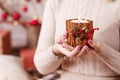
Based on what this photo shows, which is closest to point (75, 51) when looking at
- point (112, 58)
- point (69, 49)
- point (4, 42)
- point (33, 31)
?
point (69, 49)

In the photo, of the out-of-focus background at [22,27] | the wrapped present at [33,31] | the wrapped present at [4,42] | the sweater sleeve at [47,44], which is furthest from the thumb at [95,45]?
the wrapped present at [33,31]

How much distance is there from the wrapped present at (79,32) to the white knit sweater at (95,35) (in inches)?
5.1

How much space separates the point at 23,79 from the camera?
1.37 meters

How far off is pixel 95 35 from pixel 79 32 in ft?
0.62

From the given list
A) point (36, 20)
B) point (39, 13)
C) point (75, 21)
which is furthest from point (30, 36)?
point (75, 21)

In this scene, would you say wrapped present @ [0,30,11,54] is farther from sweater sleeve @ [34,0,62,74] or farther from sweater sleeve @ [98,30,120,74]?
sweater sleeve @ [98,30,120,74]

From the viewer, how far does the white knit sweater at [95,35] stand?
1.08 m

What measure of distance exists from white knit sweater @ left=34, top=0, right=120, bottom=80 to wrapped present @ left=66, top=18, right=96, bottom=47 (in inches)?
5.1

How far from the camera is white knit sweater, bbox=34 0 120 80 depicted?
3.53ft

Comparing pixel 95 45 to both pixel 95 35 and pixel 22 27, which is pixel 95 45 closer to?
pixel 95 35

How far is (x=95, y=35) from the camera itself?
1.10 metres

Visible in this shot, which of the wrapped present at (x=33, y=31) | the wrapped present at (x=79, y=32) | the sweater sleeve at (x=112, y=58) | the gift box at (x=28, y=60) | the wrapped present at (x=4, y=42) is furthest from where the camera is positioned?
the wrapped present at (x=33, y=31)

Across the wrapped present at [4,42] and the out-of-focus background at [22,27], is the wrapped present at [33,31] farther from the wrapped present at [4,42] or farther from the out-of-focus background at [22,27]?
the wrapped present at [4,42]

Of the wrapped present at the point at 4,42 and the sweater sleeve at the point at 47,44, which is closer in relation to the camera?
the sweater sleeve at the point at 47,44
